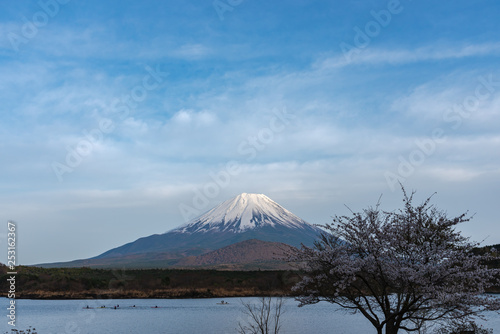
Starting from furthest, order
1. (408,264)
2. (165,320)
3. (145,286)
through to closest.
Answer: (145,286)
(165,320)
(408,264)

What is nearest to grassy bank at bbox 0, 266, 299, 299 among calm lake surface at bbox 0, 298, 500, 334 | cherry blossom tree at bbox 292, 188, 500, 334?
calm lake surface at bbox 0, 298, 500, 334

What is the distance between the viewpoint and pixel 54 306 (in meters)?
51.4

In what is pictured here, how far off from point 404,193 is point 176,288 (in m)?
58.5

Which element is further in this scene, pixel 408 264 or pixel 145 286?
pixel 145 286

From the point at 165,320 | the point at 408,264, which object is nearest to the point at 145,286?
the point at 165,320

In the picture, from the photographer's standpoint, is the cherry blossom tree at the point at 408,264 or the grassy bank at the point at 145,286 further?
the grassy bank at the point at 145,286

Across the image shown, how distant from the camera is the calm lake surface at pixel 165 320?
112ft

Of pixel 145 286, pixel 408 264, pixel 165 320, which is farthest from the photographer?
pixel 145 286

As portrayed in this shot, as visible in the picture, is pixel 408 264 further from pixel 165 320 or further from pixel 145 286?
pixel 145 286

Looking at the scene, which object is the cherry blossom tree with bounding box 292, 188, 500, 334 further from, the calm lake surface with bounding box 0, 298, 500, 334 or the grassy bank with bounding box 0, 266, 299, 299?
the grassy bank with bounding box 0, 266, 299, 299

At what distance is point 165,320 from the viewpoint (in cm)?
4006

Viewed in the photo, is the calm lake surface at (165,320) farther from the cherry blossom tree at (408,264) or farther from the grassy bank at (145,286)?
the cherry blossom tree at (408,264)

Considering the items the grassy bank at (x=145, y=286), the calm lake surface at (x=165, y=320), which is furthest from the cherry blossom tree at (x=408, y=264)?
the grassy bank at (x=145, y=286)

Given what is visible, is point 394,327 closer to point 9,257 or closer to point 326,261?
point 326,261
